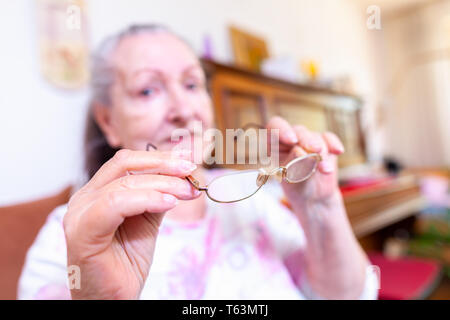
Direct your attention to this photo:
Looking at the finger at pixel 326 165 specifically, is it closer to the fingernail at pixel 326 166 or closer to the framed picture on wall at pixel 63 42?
the fingernail at pixel 326 166

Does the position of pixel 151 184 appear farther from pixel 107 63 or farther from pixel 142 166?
pixel 107 63

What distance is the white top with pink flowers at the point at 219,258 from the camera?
0.42m

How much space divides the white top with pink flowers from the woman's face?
115mm

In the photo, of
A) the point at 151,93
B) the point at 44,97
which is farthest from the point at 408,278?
the point at 44,97

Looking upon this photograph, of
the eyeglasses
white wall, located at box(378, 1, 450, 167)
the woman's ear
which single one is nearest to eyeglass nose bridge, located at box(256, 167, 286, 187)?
the eyeglasses

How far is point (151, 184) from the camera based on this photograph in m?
0.27

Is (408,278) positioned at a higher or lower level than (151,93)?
lower

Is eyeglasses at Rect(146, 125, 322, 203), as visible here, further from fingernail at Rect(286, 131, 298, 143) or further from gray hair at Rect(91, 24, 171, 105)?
gray hair at Rect(91, 24, 171, 105)

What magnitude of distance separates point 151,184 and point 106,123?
263 millimetres

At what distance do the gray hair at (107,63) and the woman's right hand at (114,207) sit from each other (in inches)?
9.0

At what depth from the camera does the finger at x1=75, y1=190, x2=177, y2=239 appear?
26cm

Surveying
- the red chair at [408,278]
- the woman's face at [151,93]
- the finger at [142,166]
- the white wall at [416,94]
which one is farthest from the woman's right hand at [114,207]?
the white wall at [416,94]
